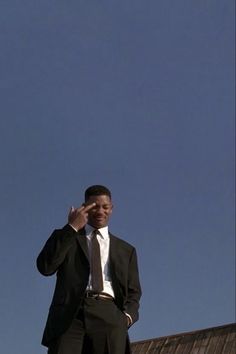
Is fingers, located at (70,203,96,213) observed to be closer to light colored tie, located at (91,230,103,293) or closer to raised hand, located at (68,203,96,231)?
raised hand, located at (68,203,96,231)

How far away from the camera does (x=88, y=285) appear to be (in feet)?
14.3

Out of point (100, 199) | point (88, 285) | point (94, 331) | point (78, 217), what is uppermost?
point (100, 199)

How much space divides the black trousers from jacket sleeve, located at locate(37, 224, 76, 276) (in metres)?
0.34

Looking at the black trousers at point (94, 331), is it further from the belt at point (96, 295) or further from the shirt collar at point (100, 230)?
the shirt collar at point (100, 230)

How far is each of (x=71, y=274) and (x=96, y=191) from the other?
65 cm

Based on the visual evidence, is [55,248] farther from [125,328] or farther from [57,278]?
[125,328]

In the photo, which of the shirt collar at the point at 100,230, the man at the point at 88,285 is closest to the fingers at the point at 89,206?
the man at the point at 88,285

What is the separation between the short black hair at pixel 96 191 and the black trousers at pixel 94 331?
2.53 ft

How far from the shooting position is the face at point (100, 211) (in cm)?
452

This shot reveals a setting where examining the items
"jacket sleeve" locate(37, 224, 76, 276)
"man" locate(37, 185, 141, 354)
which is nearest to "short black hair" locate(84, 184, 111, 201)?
"man" locate(37, 185, 141, 354)

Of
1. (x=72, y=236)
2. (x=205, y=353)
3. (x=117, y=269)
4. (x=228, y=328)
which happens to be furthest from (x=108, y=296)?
(x=228, y=328)

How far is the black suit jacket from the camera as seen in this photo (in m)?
4.23

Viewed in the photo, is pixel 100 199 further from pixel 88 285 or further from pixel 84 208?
pixel 88 285

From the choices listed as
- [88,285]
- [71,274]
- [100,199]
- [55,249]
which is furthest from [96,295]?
[100,199]
